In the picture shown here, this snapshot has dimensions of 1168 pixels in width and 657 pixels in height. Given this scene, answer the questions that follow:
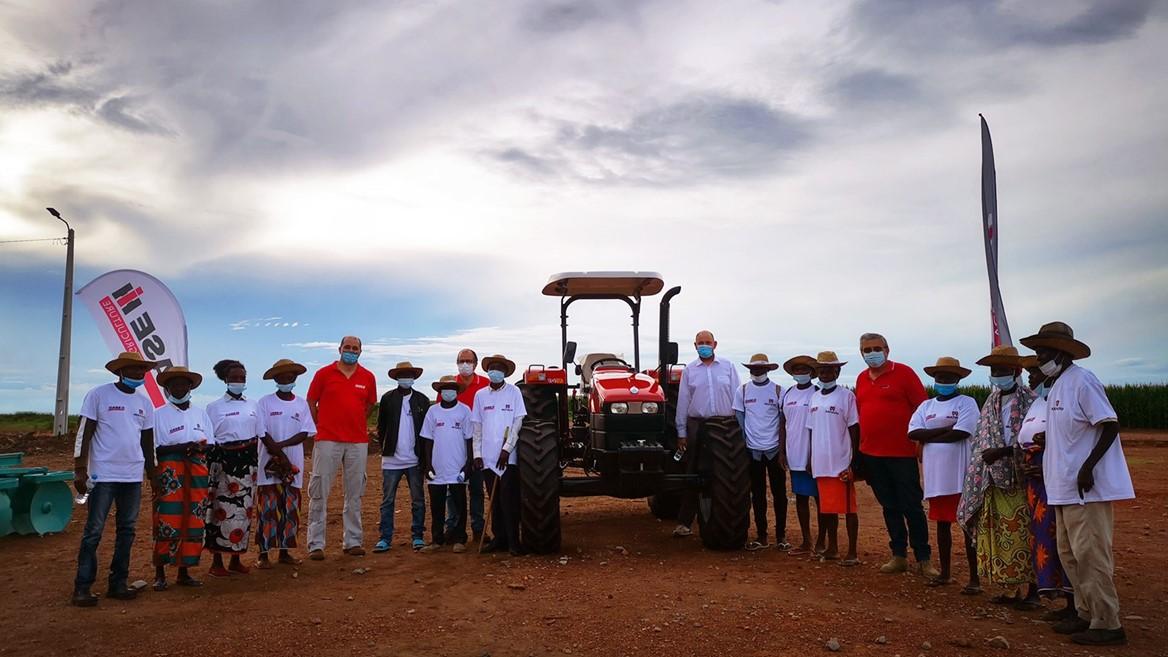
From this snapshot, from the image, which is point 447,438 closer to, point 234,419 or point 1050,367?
point 234,419

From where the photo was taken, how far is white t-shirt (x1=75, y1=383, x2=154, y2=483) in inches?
279

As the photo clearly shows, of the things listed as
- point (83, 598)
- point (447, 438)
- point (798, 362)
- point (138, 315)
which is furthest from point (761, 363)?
point (138, 315)

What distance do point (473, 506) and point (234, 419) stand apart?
2.72 meters

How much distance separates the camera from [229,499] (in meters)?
7.93

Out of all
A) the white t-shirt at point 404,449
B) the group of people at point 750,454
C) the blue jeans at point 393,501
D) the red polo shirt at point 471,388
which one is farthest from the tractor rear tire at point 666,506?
the white t-shirt at point 404,449

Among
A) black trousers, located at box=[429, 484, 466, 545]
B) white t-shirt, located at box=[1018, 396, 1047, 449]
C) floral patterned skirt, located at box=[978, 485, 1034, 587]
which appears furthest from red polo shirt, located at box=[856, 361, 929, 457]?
black trousers, located at box=[429, 484, 466, 545]

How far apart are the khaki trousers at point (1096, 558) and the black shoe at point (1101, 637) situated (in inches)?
1.3

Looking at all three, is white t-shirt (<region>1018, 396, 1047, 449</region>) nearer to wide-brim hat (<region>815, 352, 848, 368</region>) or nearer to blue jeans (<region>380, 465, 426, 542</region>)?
wide-brim hat (<region>815, 352, 848, 368</region>)

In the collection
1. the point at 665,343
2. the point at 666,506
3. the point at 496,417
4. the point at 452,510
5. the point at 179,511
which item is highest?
the point at 665,343

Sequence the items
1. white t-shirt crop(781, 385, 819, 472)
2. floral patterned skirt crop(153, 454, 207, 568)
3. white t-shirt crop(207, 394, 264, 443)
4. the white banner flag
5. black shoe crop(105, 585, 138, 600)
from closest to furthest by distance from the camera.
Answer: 1. black shoe crop(105, 585, 138, 600)
2. floral patterned skirt crop(153, 454, 207, 568)
3. white t-shirt crop(207, 394, 264, 443)
4. white t-shirt crop(781, 385, 819, 472)
5. the white banner flag

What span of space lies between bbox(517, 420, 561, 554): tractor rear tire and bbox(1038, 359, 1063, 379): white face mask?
13.9 feet

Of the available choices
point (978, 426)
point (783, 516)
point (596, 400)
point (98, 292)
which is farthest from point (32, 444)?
point (978, 426)

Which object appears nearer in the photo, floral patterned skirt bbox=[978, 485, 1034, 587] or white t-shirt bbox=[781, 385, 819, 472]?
floral patterned skirt bbox=[978, 485, 1034, 587]

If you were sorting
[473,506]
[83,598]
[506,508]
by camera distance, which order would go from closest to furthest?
[83,598]
[506,508]
[473,506]
